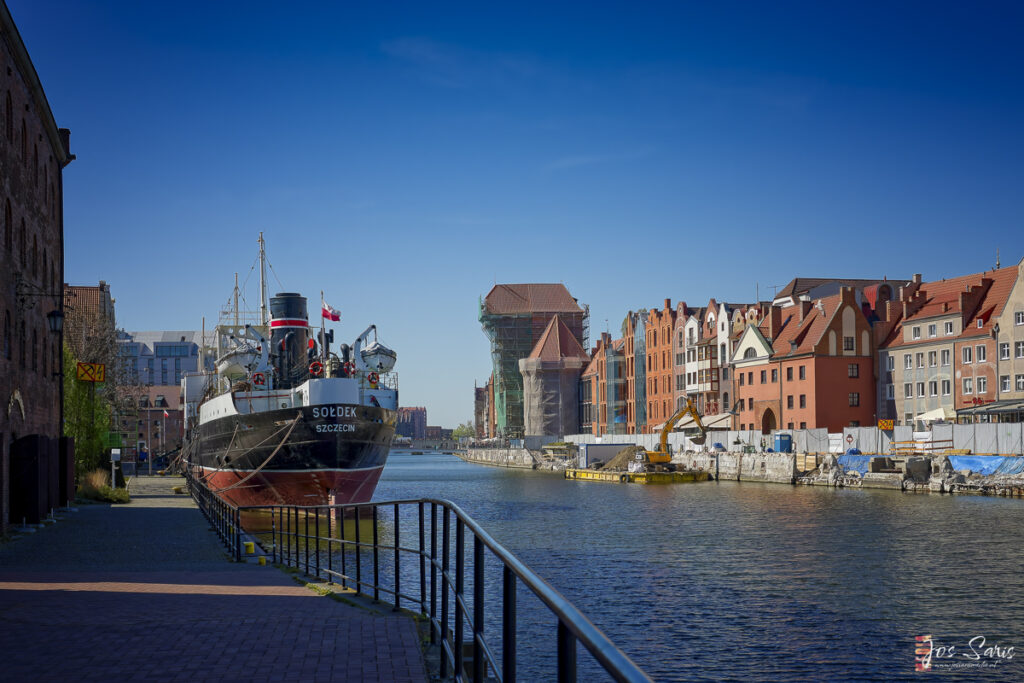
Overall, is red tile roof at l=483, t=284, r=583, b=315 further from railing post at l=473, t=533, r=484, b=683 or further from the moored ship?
railing post at l=473, t=533, r=484, b=683

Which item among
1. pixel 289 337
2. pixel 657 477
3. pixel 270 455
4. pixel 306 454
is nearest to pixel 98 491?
pixel 270 455

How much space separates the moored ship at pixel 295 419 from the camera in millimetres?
42250

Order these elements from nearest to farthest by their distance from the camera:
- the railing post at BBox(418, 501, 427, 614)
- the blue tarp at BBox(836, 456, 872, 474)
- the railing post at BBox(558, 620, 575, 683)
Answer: the railing post at BBox(558, 620, 575, 683)
the railing post at BBox(418, 501, 427, 614)
the blue tarp at BBox(836, 456, 872, 474)

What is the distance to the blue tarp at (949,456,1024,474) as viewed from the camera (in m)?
53.4

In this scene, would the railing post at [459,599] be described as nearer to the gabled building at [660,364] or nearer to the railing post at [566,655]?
the railing post at [566,655]

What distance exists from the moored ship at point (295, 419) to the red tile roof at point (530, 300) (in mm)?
105849

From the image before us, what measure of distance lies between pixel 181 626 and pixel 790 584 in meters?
19.7

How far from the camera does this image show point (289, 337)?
5094cm

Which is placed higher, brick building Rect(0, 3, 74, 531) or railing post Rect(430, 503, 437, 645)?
brick building Rect(0, 3, 74, 531)

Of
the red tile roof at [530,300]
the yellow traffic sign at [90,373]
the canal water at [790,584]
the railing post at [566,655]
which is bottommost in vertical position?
the canal water at [790,584]

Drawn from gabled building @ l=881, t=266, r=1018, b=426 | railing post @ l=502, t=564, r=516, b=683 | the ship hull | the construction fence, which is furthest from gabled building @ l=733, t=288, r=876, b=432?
railing post @ l=502, t=564, r=516, b=683

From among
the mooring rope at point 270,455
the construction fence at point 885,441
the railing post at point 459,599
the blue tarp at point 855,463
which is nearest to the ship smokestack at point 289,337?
the mooring rope at point 270,455

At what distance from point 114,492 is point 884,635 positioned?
101 ft

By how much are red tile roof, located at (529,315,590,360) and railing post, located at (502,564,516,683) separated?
5503 inches
